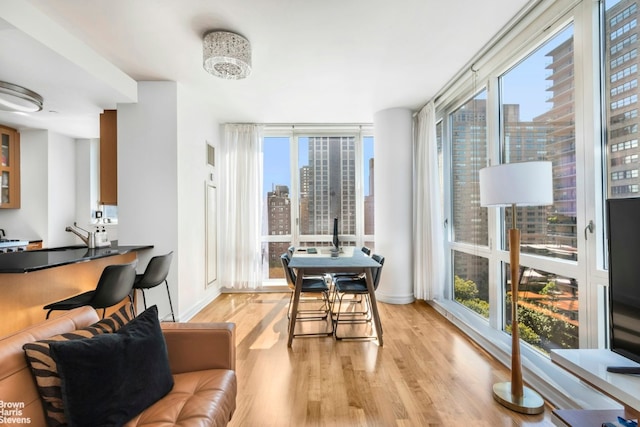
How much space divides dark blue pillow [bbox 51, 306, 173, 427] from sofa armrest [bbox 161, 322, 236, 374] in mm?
198

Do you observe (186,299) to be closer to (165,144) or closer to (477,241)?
(165,144)

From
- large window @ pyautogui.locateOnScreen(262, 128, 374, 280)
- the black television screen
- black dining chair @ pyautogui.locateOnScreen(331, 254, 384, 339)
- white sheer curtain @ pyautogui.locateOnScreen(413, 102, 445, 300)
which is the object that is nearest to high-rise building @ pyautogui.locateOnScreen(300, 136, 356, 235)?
Answer: large window @ pyautogui.locateOnScreen(262, 128, 374, 280)

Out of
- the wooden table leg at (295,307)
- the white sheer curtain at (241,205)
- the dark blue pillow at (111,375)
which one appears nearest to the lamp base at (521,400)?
the wooden table leg at (295,307)

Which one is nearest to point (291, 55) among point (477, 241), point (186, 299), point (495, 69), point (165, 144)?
point (165, 144)

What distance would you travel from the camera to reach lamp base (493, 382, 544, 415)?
1.85 metres

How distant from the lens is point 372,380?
2.24m

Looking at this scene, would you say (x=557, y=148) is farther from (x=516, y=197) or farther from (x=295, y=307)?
(x=295, y=307)

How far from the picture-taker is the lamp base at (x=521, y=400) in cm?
185

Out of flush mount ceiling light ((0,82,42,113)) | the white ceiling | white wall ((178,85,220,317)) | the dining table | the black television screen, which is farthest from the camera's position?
white wall ((178,85,220,317))

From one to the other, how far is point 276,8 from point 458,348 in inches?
134

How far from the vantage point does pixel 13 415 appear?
3.28ft

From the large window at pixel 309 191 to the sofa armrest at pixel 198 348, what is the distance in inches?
139

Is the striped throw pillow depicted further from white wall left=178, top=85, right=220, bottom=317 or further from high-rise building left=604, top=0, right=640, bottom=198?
high-rise building left=604, top=0, right=640, bottom=198

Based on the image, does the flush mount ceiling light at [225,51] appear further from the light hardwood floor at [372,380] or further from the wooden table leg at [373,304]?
the light hardwood floor at [372,380]
